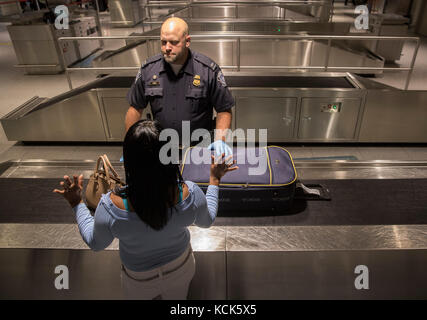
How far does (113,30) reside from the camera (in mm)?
12336

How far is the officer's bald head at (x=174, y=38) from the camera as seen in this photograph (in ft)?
6.03

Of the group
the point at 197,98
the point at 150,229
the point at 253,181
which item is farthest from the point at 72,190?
the point at 197,98

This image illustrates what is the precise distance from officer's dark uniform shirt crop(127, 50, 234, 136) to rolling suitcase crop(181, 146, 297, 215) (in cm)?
33

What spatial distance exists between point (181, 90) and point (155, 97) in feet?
0.65

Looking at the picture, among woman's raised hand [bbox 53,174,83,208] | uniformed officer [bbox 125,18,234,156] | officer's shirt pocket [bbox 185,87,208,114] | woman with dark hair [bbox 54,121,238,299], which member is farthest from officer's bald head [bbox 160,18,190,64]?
woman's raised hand [bbox 53,174,83,208]

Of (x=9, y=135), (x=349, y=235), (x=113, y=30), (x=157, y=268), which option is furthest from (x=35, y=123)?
(x=113, y=30)

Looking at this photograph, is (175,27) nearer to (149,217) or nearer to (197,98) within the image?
(197,98)

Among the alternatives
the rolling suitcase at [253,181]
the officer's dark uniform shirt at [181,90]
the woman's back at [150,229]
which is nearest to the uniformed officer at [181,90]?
the officer's dark uniform shirt at [181,90]

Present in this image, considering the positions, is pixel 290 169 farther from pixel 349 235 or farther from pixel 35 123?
pixel 35 123

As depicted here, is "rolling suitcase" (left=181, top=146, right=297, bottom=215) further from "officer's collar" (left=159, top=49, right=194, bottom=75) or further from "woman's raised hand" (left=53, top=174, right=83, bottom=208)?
"woman's raised hand" (left=53, top=174, right=83, bottom=208)

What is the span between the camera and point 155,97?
2150mm

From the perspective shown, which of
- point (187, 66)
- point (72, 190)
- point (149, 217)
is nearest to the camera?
point (149, 217)

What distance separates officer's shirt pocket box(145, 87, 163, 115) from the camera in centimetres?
211

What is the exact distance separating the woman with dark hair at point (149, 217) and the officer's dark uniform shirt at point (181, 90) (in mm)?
992
